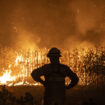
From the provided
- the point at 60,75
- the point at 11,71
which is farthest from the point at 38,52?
the point at 60,75

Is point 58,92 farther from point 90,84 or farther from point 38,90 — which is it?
point 90,84

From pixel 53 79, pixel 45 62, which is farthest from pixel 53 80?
pixel 45 62

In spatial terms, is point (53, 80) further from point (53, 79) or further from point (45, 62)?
point (45, 62)

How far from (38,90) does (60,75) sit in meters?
15.7

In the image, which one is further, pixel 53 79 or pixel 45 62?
pixel 45 62

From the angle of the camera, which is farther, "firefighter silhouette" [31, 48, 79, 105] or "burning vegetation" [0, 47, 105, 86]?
"burning vegetation" [0, 47, 105, 86]

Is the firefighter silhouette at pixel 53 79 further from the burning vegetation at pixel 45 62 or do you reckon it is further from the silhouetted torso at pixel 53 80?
the burning vegetation at pixel 45 62

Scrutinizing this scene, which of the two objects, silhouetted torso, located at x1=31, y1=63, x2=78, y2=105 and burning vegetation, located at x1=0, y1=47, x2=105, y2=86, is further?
burning vegetation, located at x1=0, y1=47, x2=105, y2=86

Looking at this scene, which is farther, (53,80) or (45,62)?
(45,62)

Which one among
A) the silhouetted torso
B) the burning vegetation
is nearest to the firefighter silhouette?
the silhouetted torso

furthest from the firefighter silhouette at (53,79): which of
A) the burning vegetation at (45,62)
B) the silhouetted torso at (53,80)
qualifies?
the burning vegetation at (45,62)

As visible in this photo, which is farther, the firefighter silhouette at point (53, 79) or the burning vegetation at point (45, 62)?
the burning vegetation at point (45, 62)

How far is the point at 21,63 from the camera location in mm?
31781

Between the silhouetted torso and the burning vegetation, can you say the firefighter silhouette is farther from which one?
the burning vegetation
